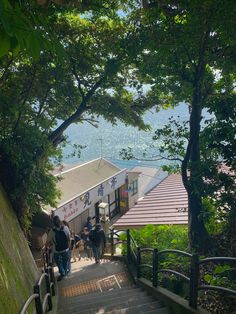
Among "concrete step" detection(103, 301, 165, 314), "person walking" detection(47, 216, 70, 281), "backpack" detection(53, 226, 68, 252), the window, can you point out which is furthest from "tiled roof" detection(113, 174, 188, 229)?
the window

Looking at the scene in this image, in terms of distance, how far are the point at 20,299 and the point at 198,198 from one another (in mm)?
4971

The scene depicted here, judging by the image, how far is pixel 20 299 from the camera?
5098 mm

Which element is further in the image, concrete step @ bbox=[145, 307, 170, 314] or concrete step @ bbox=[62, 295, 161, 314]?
concrete step @ bbox=[62, 295, 161, 314]

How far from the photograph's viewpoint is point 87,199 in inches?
719

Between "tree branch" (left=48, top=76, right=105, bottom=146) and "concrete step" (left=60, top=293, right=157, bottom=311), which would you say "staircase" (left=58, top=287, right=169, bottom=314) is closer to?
"concrete step" (left=60, top=293, right=157, bottom=311)

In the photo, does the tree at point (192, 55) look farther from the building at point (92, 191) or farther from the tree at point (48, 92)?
the building at point (92, 191)

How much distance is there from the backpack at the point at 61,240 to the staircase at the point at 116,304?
5.44ft

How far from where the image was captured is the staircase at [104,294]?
5973 millimetres

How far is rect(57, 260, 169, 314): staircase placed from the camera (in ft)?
19.6

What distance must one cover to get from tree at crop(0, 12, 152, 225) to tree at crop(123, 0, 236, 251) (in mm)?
1140

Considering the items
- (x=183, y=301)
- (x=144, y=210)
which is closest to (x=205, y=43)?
(x=183, y=301)

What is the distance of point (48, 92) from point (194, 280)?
805 cm

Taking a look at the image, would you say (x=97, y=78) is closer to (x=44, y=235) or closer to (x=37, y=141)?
(x=37, y=141)

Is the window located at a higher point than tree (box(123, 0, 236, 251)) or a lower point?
lower
